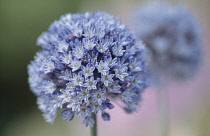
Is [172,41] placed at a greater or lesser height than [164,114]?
greater

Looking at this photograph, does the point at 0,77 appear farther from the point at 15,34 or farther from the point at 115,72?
the point at 115,72

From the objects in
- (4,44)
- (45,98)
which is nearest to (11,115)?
(4,44)

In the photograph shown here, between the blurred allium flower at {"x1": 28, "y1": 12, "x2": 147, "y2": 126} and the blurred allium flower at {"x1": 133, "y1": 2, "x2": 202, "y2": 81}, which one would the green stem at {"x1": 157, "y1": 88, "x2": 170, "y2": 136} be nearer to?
the blurred allium flower at {"x1": 133, "y1": 2, "x2": 202, "y2": 81}

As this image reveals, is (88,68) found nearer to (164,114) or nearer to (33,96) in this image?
(164,114)

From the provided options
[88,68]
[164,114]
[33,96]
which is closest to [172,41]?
[164,114]

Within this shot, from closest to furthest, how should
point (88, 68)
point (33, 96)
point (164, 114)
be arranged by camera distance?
point (88, 68), point (164, 114), point (33, 96)

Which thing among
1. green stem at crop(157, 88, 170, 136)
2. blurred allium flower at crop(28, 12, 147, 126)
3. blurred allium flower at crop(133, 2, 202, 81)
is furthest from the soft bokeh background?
blurred allium flower at crop(28, 12, 147, 126)
